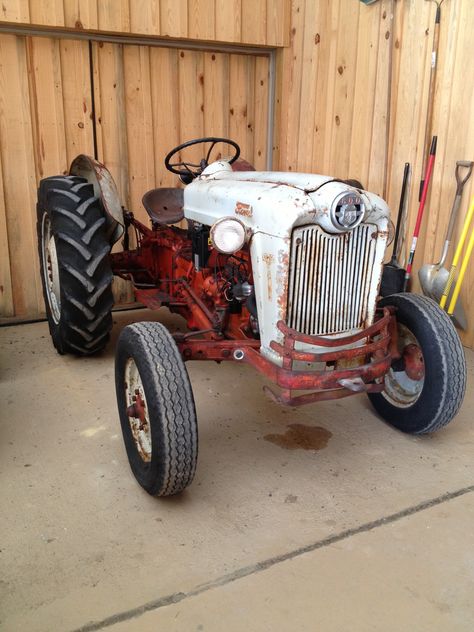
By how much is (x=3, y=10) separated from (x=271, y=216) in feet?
9.33

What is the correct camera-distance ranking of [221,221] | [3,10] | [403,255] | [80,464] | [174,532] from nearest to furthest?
[174,532]
[221,221]
[80,464]
[3,10]
[403,255]

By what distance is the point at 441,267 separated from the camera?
3.77 meters

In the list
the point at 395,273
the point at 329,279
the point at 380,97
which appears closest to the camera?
the point at 329,279

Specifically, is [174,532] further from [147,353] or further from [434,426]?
[434,426]

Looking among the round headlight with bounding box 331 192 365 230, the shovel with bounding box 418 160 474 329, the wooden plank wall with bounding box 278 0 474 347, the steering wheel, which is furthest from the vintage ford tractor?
the wooden plank wall with bounding box 278 0 474 347

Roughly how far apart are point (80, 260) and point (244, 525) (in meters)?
1.70

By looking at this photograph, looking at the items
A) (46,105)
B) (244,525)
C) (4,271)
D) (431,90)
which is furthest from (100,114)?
(244,525)

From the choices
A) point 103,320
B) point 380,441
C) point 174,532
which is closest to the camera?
point 174,532

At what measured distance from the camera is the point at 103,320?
3.27 m

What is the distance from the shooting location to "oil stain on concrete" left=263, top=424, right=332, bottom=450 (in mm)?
2611

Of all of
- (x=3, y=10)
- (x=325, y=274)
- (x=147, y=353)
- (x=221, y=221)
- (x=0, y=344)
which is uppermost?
(x=3, y=10)

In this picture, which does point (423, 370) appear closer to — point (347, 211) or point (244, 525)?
point (347, 211)

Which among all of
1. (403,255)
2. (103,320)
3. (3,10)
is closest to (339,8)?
(403,255)

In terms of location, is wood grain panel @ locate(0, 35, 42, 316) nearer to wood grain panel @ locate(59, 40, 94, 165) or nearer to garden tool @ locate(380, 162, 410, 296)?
wood grain panel @ locate(59, 40, 94, 165)
